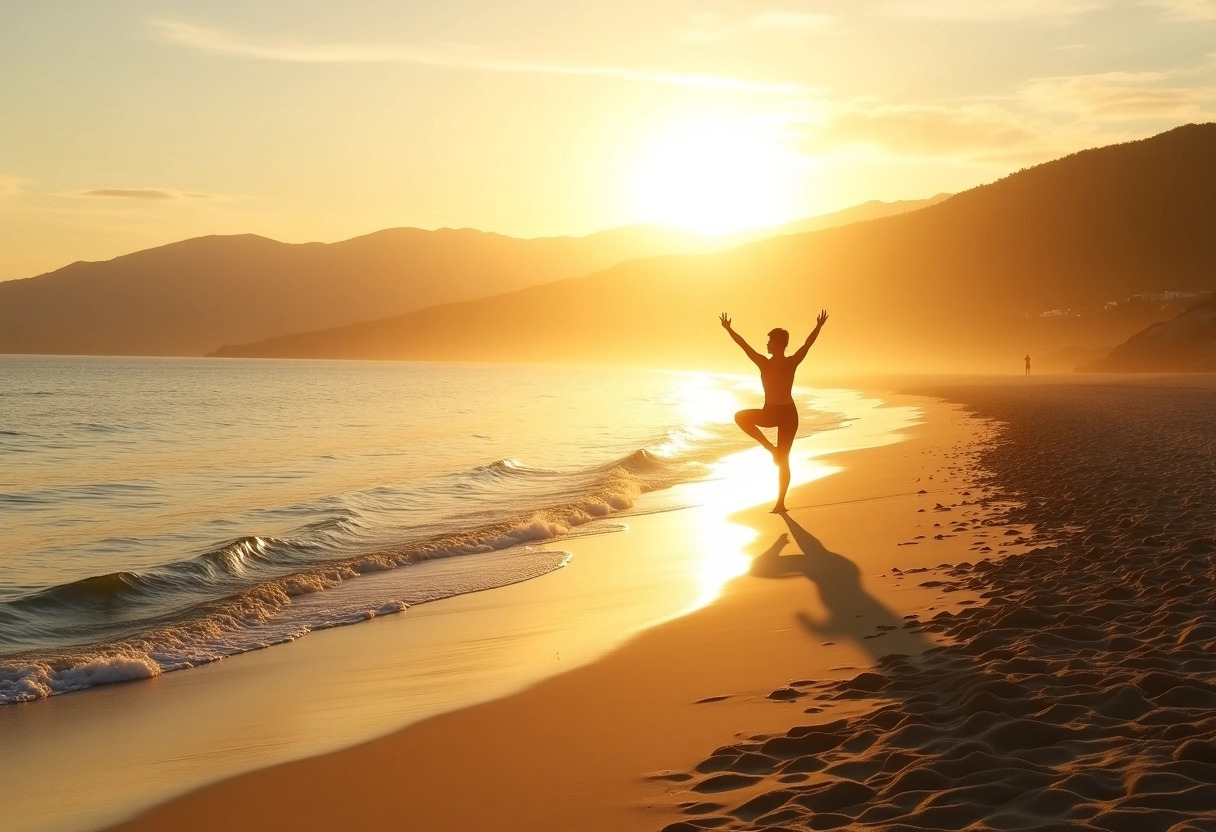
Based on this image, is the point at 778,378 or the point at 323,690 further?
the point at 778,378

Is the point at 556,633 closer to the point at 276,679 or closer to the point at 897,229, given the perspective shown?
the point at 276,679

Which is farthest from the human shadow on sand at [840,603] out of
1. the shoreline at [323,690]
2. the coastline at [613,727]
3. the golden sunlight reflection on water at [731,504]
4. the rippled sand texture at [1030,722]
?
the shoreline at [323,690]

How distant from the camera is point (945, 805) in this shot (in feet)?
10.4

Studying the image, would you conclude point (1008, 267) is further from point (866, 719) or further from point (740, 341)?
point (866, 719)

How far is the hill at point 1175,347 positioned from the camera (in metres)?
57.5

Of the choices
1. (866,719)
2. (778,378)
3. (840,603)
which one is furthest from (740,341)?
(866,719)

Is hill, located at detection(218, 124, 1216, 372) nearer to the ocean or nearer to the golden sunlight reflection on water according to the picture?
the ocean

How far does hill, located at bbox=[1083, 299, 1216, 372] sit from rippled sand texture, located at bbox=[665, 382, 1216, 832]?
184 ft

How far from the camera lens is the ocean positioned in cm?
828

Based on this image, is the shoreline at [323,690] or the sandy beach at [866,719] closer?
the sandy beach at [866,719]

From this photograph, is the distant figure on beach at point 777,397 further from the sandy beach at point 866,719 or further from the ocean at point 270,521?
the sandy beach at point 866,719

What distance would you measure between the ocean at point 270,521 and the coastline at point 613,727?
9.40 ft

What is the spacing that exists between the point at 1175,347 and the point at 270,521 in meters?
59.8

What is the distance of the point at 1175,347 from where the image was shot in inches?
2371
